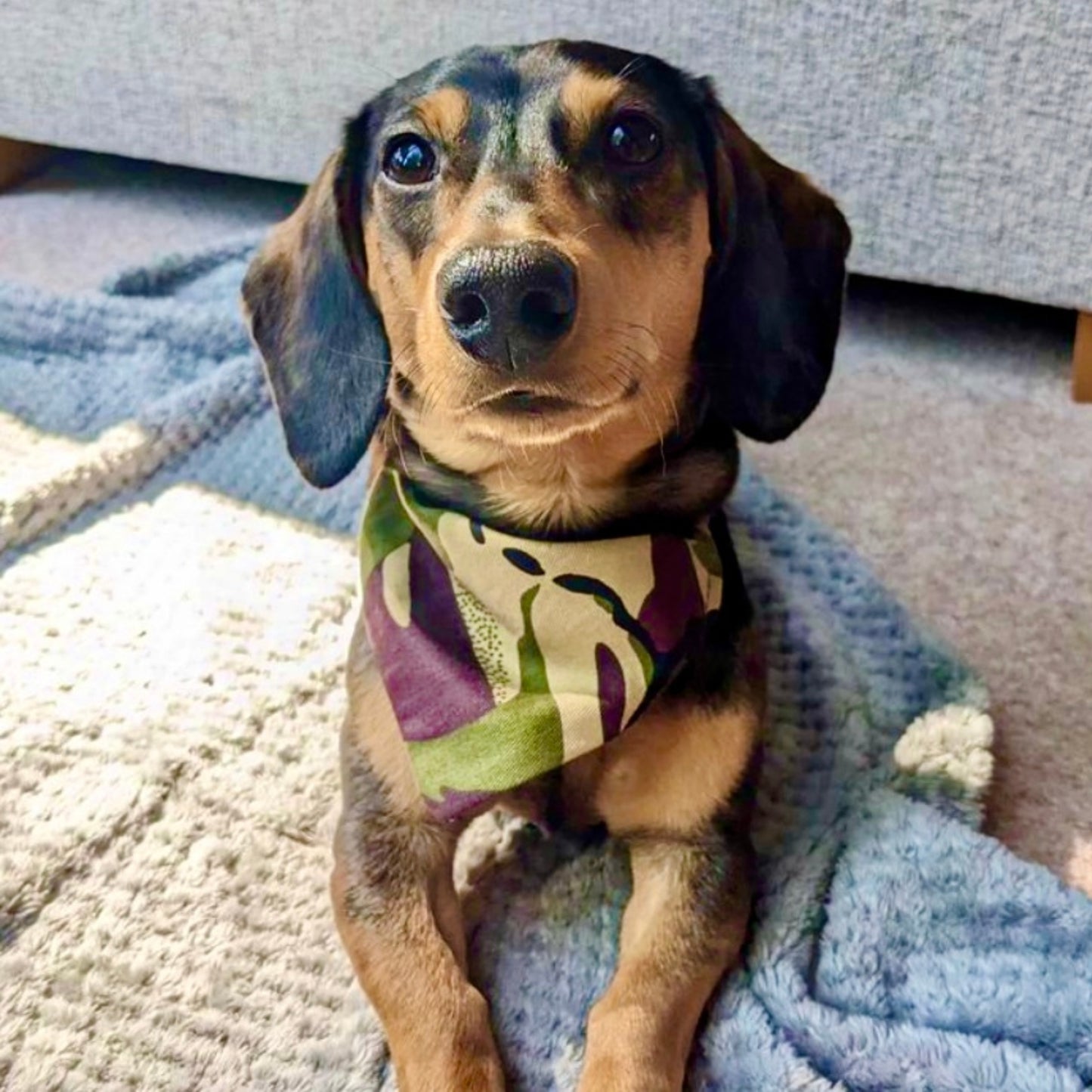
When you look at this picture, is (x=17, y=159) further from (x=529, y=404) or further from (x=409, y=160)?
(x=529, y=404)

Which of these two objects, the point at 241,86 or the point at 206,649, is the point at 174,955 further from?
the point at 241,86

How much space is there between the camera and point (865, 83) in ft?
7.12

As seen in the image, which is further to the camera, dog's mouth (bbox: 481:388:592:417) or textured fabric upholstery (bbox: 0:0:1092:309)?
textured fabric upholstery (bbox: 0:0:1092:309)

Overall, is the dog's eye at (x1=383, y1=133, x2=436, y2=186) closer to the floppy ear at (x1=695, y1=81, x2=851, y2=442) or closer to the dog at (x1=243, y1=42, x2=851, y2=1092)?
the dog at (x1=243, y1=42, x2=851, y2=1092)

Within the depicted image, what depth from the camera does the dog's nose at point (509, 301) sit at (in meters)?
1.10

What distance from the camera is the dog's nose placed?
110cm

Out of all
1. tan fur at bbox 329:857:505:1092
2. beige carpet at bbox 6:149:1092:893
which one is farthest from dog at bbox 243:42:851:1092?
beige carpet at bbox 6:149:1092:893

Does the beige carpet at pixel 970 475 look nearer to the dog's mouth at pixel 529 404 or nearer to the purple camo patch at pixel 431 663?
the purple camo patch at pixel 431 663

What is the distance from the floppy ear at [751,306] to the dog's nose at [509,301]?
297mm

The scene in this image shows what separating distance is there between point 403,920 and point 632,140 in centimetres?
75

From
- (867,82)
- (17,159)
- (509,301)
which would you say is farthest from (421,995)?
(17,159)

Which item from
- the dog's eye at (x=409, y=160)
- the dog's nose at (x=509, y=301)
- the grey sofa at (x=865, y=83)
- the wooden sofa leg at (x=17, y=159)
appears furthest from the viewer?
the wooden sofa leg at (x=17, y=159)

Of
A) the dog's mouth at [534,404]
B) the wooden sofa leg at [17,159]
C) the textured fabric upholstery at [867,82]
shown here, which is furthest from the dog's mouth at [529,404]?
the wooden sofa leg at [17,159]

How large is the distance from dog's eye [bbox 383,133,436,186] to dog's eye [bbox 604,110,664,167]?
0.17 meters
